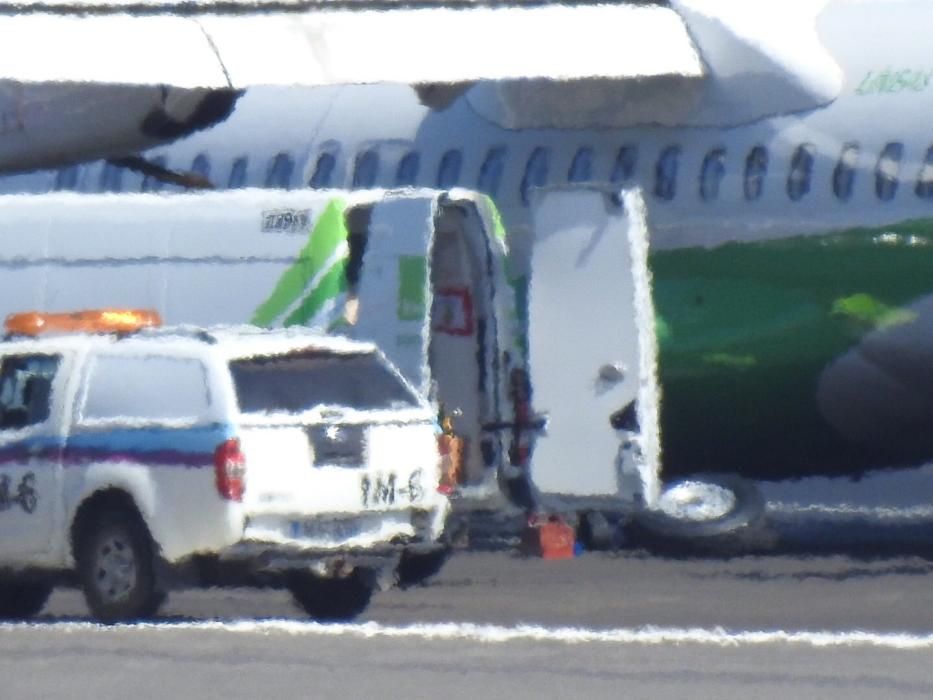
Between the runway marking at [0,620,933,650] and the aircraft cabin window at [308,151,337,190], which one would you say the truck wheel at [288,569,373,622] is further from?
the aircraft cabin window at [308,151,337,190]

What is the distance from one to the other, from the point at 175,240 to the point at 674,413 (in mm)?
3709

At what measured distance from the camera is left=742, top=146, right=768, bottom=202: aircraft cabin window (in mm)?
21250

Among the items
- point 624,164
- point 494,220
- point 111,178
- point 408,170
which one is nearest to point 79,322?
point 494,220

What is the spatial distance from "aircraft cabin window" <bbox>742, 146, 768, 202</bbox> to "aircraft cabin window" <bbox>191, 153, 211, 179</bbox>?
5281 millimetres

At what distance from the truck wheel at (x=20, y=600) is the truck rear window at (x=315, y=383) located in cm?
168

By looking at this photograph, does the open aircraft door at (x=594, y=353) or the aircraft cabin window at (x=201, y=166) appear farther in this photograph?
the aircraft cabin window at (x=201, y=166)

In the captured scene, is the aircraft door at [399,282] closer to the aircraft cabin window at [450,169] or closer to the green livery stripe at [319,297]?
the green livery stripe at [319,297]

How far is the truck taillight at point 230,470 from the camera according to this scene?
52.4 feet

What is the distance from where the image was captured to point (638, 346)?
20.4m

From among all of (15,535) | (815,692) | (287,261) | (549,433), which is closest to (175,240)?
(287,261)

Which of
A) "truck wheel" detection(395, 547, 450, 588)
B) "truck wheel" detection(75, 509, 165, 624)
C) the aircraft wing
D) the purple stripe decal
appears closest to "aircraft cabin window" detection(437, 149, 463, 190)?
the aircraft wing

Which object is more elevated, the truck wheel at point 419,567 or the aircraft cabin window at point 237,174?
the aircraft cabin window at point 237,174

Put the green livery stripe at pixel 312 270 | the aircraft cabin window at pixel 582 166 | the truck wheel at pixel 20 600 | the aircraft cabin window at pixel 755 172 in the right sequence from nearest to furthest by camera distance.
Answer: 1. the truck wheel at pixel 20 600
2. the green livery stripe at pixel 312 270
3. the aircraft cabin window at pixel 755 172
4. the aircraft cabin window at pixel 582 166

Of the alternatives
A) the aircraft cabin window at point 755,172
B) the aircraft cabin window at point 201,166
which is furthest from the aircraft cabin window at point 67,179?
the aircraft cabin window at point 755,172
